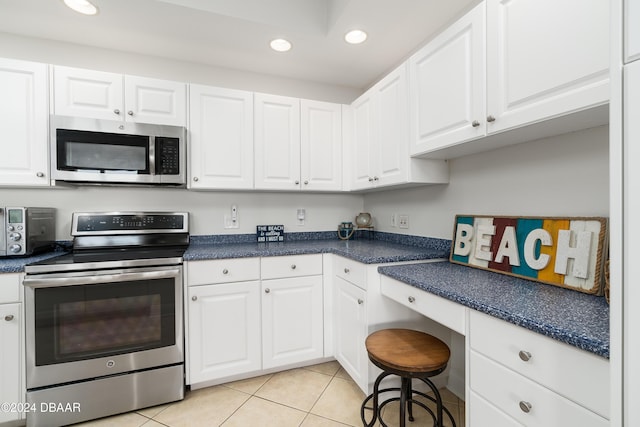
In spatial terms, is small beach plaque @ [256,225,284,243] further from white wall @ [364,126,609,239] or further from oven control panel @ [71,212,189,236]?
white wall @ [364,126,609,239]

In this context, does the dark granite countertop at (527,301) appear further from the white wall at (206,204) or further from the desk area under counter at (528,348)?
the white wall at (206,204)

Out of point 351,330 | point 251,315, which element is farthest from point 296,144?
point 351,330

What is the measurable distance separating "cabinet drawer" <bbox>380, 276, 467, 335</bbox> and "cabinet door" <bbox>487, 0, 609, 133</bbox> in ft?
2.61

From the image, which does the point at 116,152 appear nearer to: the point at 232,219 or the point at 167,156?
the point at 167,156

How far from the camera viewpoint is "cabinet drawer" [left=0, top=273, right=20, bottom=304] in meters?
1.51

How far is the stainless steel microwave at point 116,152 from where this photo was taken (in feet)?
5.91

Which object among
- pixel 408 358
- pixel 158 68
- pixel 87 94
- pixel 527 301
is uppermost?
pixel 158 68

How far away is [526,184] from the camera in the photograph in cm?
144

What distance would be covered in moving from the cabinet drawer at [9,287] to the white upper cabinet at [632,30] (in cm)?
252

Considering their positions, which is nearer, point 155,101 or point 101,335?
point 101,335

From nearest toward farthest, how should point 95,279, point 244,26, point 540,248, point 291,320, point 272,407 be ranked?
point 540,248
point 95,279
point 272,407
point 244,26
point 291,320

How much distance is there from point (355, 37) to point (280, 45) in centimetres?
54

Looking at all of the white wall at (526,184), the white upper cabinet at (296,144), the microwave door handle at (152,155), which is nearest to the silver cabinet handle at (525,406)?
the white wall at (526,184)

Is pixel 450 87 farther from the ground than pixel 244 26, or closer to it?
closer to it
